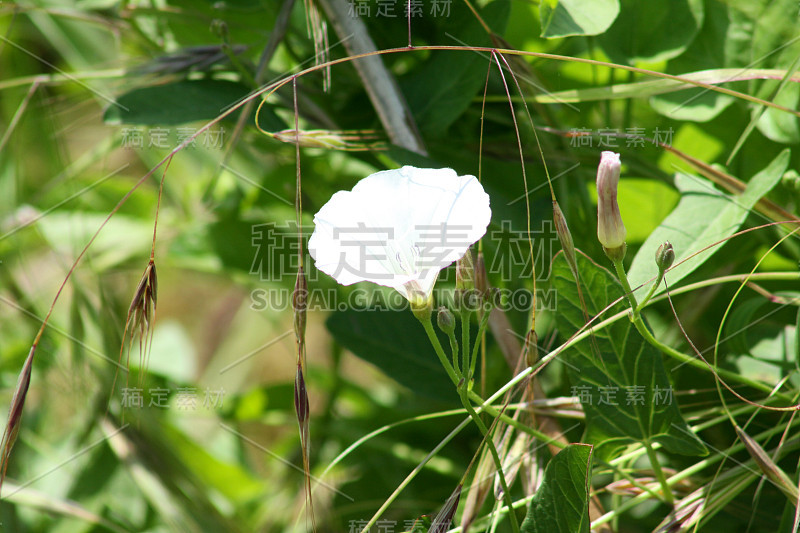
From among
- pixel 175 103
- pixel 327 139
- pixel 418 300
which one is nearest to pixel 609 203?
pixel 418 300

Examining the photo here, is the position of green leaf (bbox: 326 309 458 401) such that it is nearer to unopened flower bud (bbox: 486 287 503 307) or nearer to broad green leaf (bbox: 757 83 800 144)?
unopened flower bud (bbox: 486 287 503 307)

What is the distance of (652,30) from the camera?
1.74ft

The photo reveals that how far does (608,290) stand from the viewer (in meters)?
0.40

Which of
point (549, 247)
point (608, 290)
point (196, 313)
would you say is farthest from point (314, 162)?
point (196, 313)

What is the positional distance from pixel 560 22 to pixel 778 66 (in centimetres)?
20

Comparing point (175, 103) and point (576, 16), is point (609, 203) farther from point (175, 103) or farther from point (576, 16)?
point (175, 103)

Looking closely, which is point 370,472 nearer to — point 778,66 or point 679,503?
point 679,503

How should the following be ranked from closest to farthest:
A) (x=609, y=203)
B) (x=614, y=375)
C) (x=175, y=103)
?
Answer: (x=609, y=203), (x=614, y=375), (x=175, y=103)

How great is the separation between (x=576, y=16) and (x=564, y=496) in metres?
0.30

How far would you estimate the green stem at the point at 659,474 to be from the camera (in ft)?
1.30

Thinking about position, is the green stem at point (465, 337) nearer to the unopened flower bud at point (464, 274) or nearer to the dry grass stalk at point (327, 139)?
the unopened flower bud at point (464, 274)

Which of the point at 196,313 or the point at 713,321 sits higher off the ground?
the point at 713,321

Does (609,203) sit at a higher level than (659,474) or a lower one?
higher

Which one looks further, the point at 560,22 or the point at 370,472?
the point at 370,472
